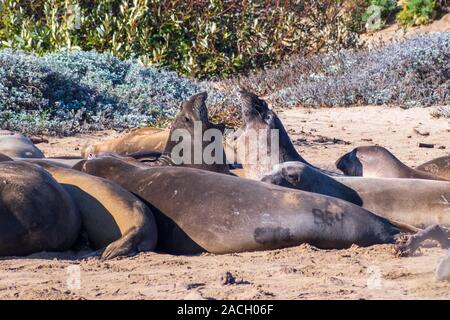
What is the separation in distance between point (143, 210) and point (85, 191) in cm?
35

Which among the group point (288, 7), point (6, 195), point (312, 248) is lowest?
point (312, 248)

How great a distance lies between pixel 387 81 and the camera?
463 inches

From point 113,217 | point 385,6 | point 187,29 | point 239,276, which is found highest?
point 385,6

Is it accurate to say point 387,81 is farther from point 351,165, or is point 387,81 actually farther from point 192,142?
point 192,142

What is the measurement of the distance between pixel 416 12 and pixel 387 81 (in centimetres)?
781

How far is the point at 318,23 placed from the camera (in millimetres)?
14672

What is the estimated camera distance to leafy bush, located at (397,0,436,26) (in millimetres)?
19031

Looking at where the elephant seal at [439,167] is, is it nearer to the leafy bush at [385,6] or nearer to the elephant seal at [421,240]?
the elephant seal at [421,240]

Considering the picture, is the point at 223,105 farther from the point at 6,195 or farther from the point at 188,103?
the point at 6,195

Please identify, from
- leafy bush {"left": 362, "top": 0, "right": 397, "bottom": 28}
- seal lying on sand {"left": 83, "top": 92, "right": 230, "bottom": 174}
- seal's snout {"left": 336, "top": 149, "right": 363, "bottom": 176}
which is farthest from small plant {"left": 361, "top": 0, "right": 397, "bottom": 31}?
seal lying on sand {"left": 83, "top": 92, "right": 230, "bottom": 174}

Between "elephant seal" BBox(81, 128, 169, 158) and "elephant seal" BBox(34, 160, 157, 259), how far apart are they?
2.58 m

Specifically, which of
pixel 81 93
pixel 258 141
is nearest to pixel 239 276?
pixel 258 141
